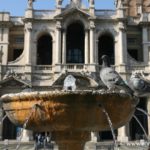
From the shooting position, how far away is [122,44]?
38.6 m

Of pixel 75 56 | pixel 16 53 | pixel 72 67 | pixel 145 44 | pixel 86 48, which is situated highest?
pixel 145 44

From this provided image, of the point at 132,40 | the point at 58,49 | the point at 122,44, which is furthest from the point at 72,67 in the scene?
the point at 132,40

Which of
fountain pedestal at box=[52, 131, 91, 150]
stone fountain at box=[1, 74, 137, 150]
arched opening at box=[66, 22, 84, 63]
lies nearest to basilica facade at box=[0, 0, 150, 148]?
arched opening at box=[66, 22, 84, 63]

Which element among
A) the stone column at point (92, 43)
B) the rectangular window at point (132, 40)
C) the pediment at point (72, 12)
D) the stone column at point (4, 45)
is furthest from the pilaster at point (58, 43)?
the rectangular window at point (132, 40)

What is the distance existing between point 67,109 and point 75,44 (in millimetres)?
32453

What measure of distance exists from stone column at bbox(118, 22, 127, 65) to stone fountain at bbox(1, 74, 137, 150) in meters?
29.6

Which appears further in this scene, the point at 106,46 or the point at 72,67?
the point at 106,46

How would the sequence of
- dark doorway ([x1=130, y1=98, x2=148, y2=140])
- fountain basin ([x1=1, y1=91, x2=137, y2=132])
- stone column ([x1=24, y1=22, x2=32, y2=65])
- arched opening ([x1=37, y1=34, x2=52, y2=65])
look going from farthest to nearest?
arched opening ([x1=37, y1=34, x2=52, y2=65]) → stone column ([x1=24, y1=22, x2=32, y2=65]) → dark doorway ([x1=130, y1=98, x2=148, y2=140]) → fountain basin ([x1=1, y1=91, x2=137, y2=132])

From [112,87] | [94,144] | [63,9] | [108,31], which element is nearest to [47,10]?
[63,9]

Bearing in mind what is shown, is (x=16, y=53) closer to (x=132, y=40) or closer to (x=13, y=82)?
(x=13, y=82)

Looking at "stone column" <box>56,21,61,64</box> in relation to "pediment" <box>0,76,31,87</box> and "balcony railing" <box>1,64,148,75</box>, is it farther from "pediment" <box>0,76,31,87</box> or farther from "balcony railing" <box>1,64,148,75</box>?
"pediment" <box>0,76,31,87</box>

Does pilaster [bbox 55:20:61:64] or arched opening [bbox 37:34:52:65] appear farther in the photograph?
arched opening [bbox 37:34:52:65]

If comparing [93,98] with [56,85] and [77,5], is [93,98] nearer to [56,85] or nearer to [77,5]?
[56,85]

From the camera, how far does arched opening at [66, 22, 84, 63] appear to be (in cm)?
3988
